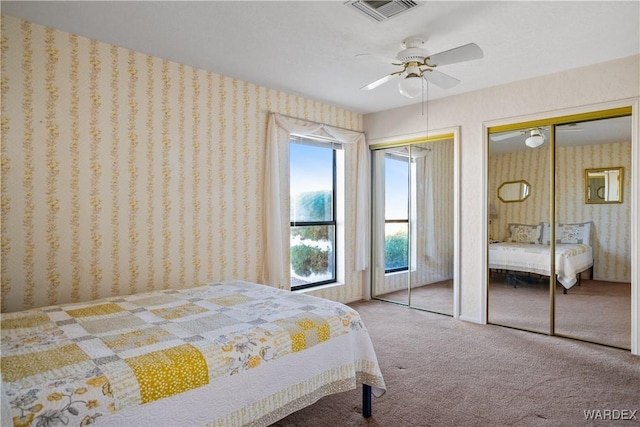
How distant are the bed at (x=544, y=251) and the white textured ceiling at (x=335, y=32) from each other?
155 centimetres

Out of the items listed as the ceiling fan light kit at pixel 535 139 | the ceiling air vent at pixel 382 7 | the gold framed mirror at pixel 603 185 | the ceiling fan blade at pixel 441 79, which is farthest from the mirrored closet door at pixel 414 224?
the ceiling air vent at pixel 382 7

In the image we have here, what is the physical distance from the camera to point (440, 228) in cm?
458

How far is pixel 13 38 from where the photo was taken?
8.30 feet

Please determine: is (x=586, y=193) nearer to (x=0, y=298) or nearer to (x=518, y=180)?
(x=518, y=180)

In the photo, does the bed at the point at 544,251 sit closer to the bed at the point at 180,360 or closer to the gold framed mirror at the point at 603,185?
the gold framed mirror at the point at 603,185

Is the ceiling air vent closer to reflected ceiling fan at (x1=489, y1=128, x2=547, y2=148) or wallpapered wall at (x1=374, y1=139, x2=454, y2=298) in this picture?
reflected ceiling fan at (x1=489, y1=128, x2=547, y2=148)

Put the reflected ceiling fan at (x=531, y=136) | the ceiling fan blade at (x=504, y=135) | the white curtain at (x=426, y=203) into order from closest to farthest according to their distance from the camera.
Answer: the reflected ceiling fan at (x=531, y=136) < the ceiling fan blade at (x=504, y=135) < the white curtain at (x=426, y=203)

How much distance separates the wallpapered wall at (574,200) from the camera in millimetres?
3318

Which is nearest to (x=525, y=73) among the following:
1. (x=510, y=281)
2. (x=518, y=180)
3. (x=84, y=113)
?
(x=518, y=180)

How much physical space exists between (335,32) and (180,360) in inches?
92.8

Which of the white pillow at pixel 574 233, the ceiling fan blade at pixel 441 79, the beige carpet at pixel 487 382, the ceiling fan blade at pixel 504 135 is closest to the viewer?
the beige carpet at pixel 487 382

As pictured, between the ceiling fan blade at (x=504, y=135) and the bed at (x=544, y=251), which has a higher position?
the ceiling fan blade at (x=504, y=135)

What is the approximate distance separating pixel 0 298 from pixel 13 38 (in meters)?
1.76

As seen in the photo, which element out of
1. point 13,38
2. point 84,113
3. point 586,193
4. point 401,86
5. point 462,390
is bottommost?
point 462,390
